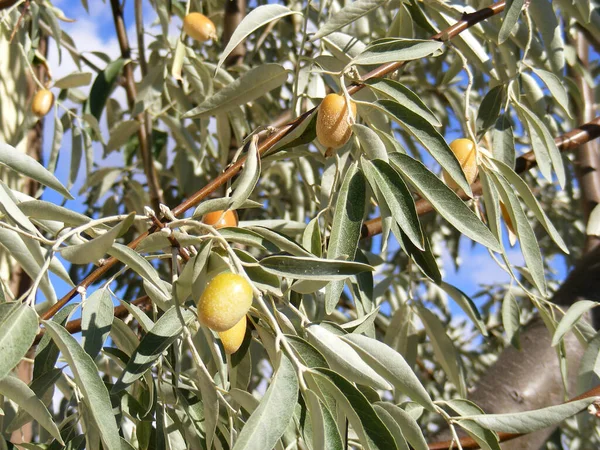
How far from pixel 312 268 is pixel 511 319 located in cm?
51

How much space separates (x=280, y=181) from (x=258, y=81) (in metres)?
1.17

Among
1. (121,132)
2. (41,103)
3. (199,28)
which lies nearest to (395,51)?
(199,28)

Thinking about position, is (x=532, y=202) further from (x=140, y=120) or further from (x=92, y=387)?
(x=140, y=120)

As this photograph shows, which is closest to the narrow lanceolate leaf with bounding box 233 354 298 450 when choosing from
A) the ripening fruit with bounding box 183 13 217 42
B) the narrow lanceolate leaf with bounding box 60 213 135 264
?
the narrow lanceolate leaf with bounding box 60 213 135 264

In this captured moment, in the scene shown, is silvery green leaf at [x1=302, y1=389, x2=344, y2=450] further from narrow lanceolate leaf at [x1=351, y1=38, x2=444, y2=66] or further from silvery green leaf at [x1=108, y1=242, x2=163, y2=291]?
narrow lanceolate leaf at [x1=351, y1=38, x2=444, y2=66]

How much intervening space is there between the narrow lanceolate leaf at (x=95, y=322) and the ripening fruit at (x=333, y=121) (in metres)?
0.22

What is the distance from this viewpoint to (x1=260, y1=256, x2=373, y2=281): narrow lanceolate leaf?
1.53ft

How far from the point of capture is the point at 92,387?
0.47 metres

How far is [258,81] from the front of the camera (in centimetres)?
75

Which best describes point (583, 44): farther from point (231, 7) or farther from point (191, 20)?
point (191, 20)

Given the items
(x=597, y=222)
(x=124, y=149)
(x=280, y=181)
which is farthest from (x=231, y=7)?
(x=597, y=222)

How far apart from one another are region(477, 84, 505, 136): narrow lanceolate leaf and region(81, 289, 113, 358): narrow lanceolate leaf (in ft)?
1.41

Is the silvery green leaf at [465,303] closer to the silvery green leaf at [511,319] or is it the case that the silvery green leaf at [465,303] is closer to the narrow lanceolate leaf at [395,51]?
the silvery green leaf at [511,319]

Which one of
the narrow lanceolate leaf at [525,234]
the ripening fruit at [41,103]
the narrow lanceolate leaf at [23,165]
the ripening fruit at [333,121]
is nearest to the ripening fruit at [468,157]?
the narrow lanceolate leaf at [525,234]
